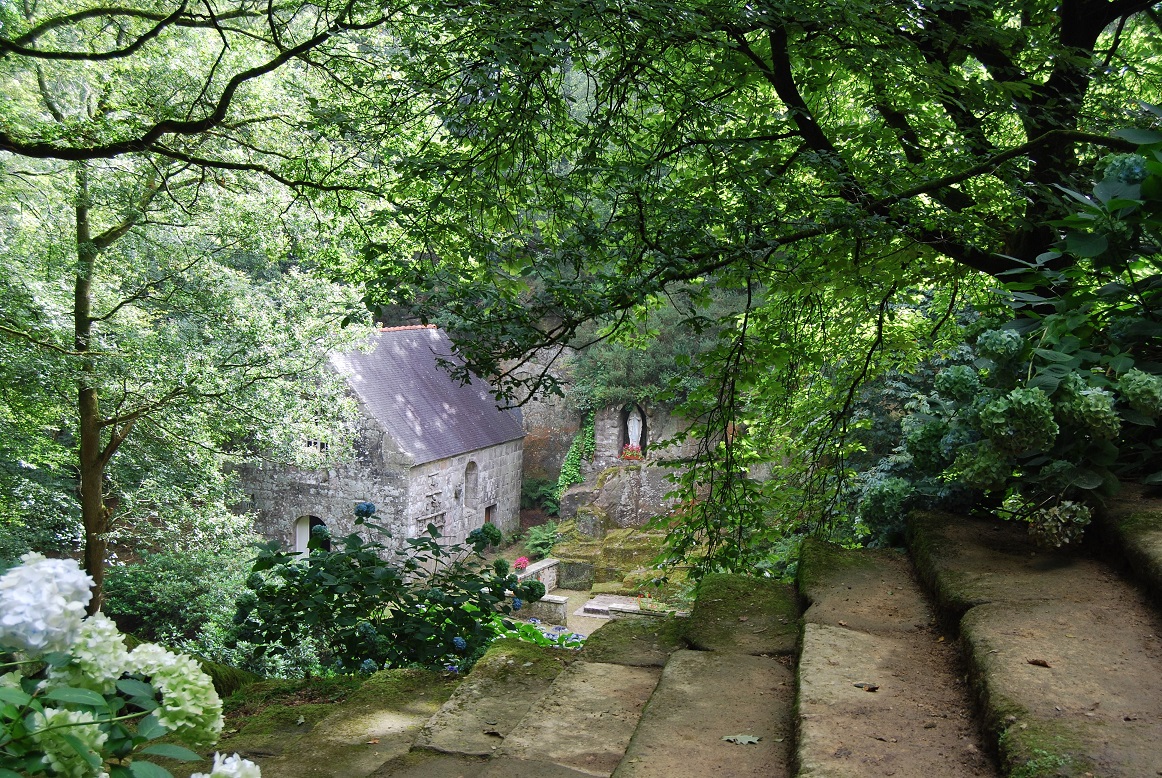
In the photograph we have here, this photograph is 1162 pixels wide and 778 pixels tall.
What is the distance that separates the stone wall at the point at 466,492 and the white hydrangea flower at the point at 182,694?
54.7 ft

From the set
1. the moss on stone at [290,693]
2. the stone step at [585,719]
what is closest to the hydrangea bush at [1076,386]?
the stone step at [585,719]

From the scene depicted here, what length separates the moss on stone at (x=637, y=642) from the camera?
9.68 ft

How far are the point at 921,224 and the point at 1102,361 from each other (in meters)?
1.17

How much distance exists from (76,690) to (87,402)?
11123 millimetres

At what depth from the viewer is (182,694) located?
1150 mm

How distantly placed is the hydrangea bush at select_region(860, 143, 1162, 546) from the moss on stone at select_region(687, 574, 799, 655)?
2.57 feet

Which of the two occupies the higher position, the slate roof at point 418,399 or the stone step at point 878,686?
the slate roof at point 418,399

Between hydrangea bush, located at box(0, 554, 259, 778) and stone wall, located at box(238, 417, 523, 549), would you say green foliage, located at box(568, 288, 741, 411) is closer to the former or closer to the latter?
stone wall, located at box(238, 417, 523, 549)

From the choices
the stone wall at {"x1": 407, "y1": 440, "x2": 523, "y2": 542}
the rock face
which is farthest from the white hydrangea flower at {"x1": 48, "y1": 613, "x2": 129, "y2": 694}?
the rock face

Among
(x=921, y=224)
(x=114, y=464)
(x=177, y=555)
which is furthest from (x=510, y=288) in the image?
(x=177, y=555)

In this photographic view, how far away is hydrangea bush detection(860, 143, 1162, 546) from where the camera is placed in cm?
251

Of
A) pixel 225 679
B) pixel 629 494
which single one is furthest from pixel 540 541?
pixel 225 679

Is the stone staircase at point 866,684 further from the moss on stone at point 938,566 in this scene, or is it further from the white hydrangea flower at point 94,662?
the white hydrangea flower at point 94,662

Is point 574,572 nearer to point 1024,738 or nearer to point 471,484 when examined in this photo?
point 471,484
